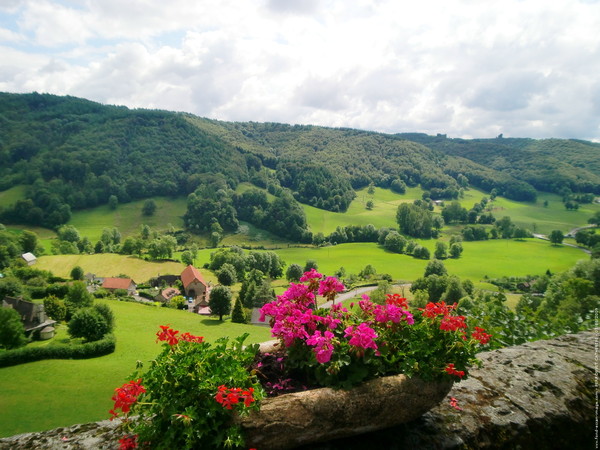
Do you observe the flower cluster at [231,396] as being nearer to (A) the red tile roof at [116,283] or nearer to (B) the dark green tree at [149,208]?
(A) the red tile roof at [116,283]

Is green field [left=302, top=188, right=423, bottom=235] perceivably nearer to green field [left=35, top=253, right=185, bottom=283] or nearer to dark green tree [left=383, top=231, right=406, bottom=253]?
dark green tree [left=383, top=231, right=406, bottom=253]

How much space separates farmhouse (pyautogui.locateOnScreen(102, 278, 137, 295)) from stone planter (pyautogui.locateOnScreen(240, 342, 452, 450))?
68.6m

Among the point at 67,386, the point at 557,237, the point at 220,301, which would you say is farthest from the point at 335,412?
the point at 557,237

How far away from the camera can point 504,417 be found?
158 inches

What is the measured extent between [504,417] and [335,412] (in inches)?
92.9

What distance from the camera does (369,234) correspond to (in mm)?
120562

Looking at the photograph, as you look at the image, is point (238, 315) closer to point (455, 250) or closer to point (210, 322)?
point (210, 322)

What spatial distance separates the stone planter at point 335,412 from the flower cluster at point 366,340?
0.13 metres

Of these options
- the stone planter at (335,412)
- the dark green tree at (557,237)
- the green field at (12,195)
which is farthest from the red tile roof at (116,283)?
the dark green tree at (557,237)

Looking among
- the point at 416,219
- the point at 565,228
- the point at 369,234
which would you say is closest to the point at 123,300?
the point at 369,234

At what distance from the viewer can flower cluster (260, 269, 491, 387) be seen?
3.32 meters

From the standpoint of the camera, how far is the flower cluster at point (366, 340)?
332cm

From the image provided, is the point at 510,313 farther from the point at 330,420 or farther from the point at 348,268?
the point at 348,268

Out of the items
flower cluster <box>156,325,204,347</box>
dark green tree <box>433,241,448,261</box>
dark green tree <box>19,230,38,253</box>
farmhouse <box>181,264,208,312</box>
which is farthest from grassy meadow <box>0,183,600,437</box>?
flower cluster <box>156,325,204,347</box>
